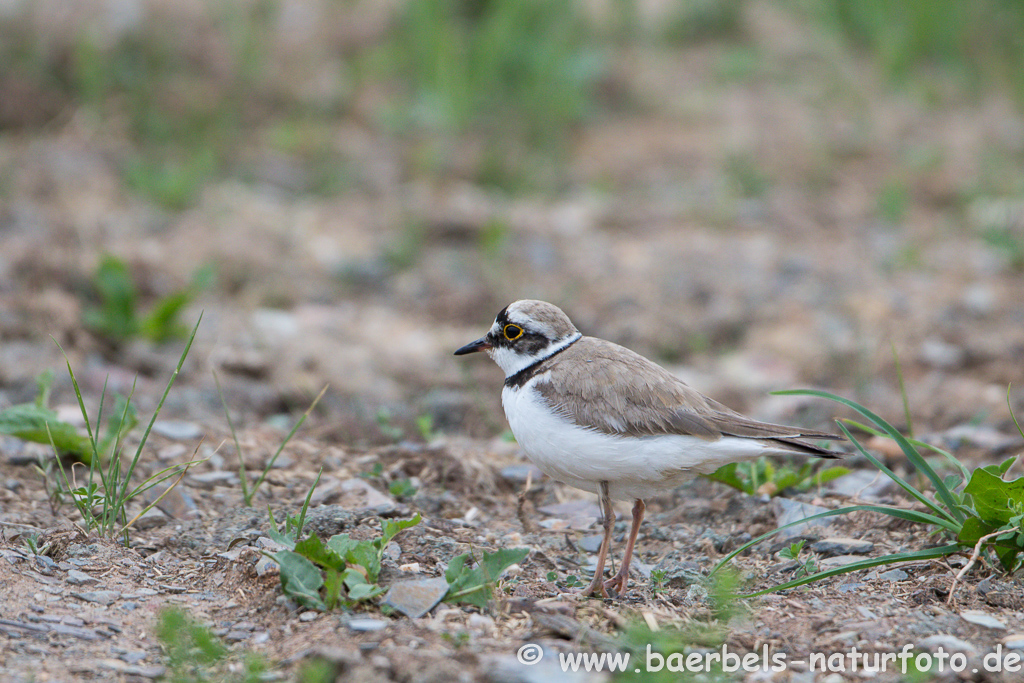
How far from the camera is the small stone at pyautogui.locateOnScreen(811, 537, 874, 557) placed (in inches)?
136

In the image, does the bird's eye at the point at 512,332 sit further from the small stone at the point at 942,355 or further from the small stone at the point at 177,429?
the small stone at the point at 942,355

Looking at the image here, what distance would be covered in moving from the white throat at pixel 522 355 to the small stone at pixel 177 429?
1.46m

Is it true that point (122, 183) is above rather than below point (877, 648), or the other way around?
above

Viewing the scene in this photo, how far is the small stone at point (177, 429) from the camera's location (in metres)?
4.27

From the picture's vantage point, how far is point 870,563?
2.92m

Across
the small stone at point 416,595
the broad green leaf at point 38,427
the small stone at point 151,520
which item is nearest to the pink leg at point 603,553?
the small stone at point 416,595

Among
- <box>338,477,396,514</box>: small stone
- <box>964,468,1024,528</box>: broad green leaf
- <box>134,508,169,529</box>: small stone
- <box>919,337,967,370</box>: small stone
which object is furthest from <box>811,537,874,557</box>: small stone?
<box>919,337,967,370</box>: small stone

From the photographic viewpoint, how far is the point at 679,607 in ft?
9.86

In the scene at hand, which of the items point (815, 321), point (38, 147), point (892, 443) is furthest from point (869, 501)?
point (38, 147)

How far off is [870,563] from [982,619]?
340 millimetres

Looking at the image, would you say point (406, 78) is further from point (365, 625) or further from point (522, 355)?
point (365, 625)

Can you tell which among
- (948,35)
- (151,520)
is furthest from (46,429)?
(948,35)

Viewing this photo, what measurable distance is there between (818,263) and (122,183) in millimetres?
5056

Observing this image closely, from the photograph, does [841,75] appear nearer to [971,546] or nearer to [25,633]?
[971,546]
